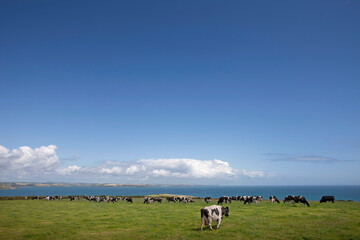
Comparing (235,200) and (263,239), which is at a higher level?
(263,239)

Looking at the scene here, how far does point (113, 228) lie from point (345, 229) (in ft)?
63.0

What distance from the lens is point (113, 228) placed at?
70.1 ft

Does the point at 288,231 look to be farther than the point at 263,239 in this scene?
Yes

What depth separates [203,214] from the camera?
19.6 m

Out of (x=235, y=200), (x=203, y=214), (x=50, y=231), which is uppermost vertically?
(x=203, y=214)

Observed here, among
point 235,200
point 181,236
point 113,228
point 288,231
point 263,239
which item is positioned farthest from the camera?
point 235,200

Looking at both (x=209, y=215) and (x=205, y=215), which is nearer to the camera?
(x=209, y=215)

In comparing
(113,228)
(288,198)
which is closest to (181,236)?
(113,228)

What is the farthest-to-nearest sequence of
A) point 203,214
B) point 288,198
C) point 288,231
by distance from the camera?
point 288,198 < point 203,214 < point 288,231

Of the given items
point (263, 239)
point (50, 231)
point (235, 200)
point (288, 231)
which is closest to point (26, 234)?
point (50, 231)

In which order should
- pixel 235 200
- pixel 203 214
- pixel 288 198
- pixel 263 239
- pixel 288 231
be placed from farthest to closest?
pixel 235 200
pixel 288 198
pixel 203 214
pixel 288 231
pixel 263 239

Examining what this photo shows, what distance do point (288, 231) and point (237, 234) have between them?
4.24 meters

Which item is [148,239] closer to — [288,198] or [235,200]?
[288,198]

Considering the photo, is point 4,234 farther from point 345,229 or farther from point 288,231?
point 345,229
